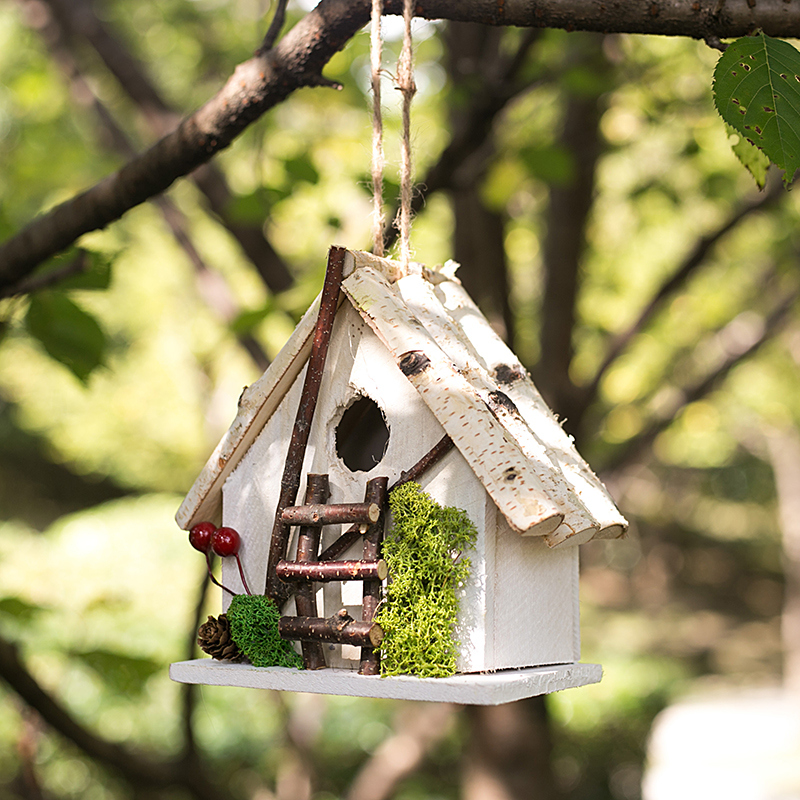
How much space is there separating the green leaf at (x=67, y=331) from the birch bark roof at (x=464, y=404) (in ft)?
2.89

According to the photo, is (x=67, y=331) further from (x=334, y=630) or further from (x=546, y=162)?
(x=546, y=162)

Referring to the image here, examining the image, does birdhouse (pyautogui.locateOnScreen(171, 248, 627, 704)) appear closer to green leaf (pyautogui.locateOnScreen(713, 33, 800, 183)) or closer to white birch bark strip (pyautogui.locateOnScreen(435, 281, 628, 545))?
white birch bark strip (pyautogui.locateOnScreen(435, 281, 628, 545))

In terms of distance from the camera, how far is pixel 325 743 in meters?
9.18

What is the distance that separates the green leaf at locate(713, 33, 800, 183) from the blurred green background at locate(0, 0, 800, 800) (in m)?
0.94

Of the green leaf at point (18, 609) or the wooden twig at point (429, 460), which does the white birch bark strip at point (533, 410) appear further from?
the green leaf at point (18, 609)

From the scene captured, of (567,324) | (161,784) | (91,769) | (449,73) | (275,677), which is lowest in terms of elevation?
(91,769)

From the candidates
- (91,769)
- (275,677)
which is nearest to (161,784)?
(275,677)

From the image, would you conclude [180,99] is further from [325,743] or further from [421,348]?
[421,348]

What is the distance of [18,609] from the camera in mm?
2887

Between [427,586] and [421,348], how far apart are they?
1.36 ft

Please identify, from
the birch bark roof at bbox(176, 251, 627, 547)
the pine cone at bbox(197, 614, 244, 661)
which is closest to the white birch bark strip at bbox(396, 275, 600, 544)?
the birch bark roof at bbox(176, 251, 627, 547)

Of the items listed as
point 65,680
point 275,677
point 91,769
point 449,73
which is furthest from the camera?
point 65,680

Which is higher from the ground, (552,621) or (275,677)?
(552,621)

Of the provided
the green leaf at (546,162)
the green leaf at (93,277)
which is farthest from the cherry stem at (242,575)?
the green leaf at (546,162)
